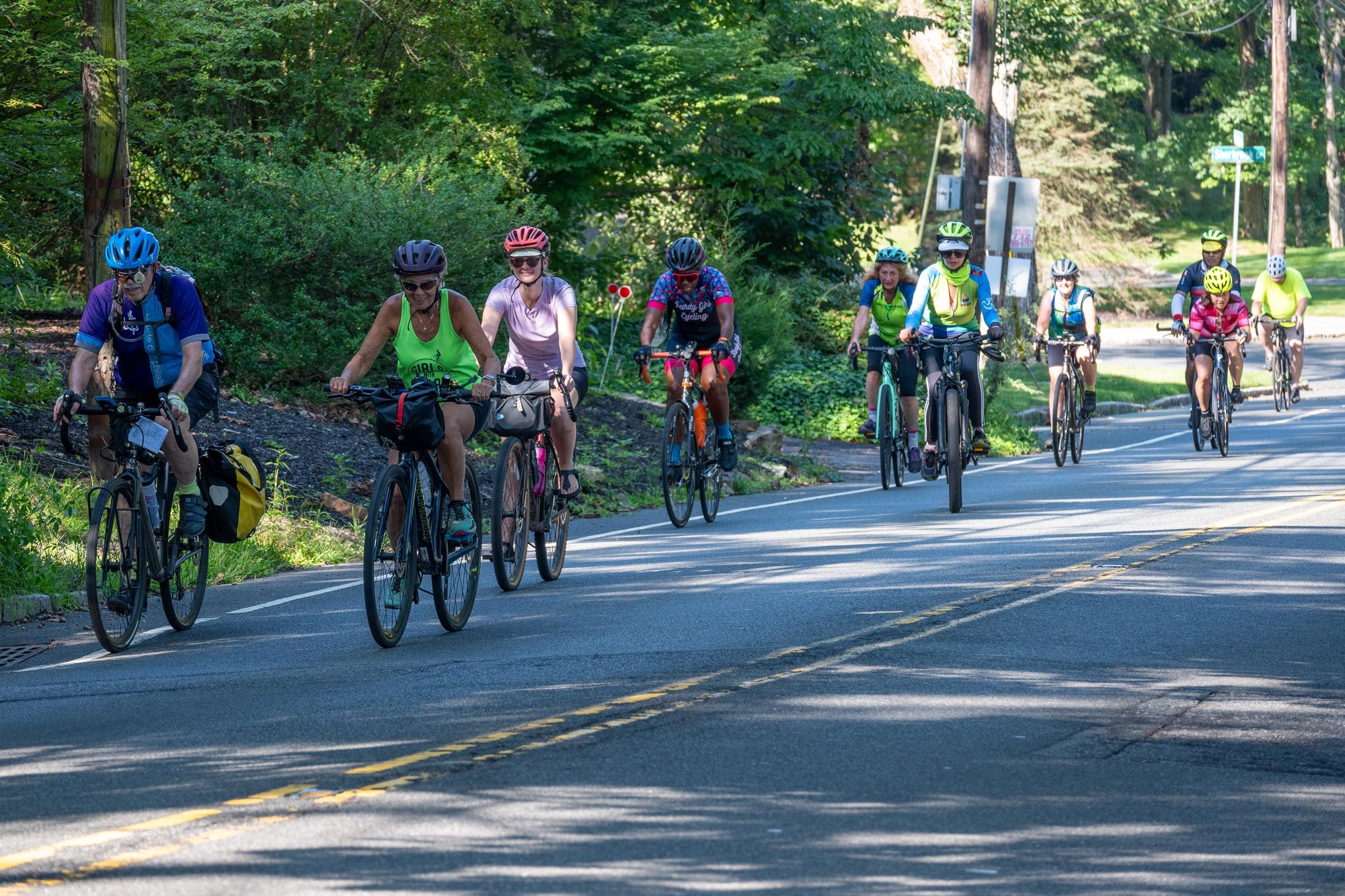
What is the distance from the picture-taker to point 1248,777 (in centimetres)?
657

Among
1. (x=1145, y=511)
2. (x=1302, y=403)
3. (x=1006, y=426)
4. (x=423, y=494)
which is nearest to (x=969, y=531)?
(x=1145, y=511)

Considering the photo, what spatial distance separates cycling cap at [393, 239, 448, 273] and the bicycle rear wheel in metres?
1.02

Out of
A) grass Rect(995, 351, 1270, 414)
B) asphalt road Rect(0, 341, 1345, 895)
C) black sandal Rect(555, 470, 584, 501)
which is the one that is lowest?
asphalt road Rect(0, 341, 1345, 895)

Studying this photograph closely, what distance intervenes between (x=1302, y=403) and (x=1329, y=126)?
44557 millimetres

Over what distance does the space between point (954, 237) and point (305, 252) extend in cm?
701

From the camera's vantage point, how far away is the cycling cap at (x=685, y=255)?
558 inches

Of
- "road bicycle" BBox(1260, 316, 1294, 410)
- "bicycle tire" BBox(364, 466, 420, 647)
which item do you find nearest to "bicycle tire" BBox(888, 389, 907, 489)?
"bicycle tire" BBox(364, 466, 420, 647)

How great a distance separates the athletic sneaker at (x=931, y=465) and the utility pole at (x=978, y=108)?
39.3ft

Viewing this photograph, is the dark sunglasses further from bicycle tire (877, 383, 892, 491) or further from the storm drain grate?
bicycle tire (877, 383, 892, 491)

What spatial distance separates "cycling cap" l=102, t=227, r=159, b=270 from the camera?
930 cm

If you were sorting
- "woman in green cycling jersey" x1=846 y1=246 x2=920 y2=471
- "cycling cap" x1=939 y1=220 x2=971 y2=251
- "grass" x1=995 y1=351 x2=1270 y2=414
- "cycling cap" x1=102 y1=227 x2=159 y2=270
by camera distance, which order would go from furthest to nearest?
1. "grass" x1=995 y1=351 x2=1270 y2=414
2. "woman in green cycling jersey" x1=846 y1=246 x2=920 y2=471
3. "cycling cap" x1=939 y1=220 x2=971 y2=251
4. "cycling cap" x1=102 y1=227 x2=159 y2=270

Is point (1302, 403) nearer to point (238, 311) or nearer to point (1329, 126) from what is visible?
point (238, 311)

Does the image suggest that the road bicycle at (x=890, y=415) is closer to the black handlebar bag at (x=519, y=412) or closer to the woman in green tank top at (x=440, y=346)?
the black handlebar bag at (x=519, y=412)

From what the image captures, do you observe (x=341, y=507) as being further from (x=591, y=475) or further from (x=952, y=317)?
(x=952, y=317)
